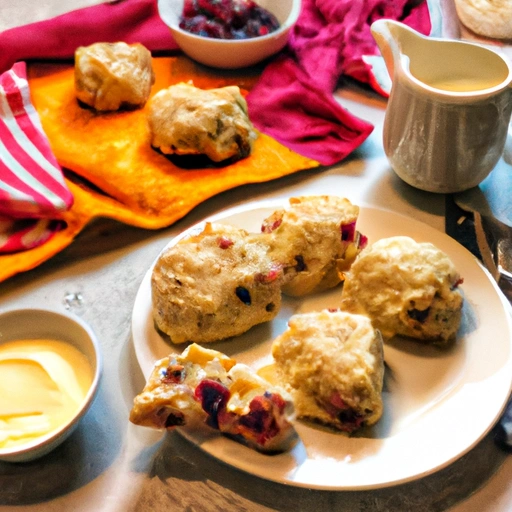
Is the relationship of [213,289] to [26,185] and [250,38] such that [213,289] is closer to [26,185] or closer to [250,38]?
[26,185]

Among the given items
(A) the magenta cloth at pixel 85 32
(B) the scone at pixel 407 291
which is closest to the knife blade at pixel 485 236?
(B) the scone at pixel 407 291

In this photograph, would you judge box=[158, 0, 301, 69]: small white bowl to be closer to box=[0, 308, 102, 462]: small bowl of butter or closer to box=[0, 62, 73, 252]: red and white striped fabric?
box=[0, 62, 73, 252]: red and white striped fabric

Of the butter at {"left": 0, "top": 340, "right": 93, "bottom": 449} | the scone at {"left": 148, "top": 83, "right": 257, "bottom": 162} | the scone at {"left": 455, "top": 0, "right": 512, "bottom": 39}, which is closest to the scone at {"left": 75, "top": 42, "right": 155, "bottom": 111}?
the scone at {"left": 148, "top": 83, "right": 257, "bottom": 162}

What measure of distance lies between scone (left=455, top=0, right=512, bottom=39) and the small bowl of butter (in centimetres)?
111

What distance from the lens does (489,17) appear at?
132 centimetres

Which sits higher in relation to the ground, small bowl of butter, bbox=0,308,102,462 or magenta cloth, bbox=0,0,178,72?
magenta cloth, bbox=0,0,178,72

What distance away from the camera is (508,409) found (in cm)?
68

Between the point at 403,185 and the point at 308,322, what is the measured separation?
1.42 ft

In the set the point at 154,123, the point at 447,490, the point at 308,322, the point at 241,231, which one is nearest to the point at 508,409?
the point at 447,490

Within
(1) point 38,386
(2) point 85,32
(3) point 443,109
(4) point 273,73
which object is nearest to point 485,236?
(3) point 443,109

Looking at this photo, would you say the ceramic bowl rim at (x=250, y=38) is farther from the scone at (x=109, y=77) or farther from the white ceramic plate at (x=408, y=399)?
the white ceramic plate at (x=408, y=399)

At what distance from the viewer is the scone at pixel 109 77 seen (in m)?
1.09

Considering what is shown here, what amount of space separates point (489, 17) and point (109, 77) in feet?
2.72

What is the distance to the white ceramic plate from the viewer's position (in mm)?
586
